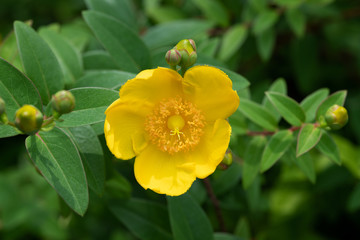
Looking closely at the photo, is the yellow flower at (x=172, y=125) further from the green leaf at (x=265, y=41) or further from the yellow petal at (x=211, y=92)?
the green leaf at (x=265, y=41)

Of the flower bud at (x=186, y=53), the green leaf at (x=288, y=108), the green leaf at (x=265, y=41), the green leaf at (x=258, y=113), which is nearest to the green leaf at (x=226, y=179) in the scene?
the green leaf at (x=258, y=113)

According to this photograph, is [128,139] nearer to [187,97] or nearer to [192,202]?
[187,97]

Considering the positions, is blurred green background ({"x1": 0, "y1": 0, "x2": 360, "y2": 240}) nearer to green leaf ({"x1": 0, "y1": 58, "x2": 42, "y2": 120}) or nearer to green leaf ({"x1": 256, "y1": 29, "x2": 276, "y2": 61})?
green leaf ({"x1": 256, "y1": 29, "x2": 276, "y2": 61})

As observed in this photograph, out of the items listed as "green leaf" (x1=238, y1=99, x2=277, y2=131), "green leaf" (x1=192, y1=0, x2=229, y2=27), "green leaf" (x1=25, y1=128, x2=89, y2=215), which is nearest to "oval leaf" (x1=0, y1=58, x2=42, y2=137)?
"green leaf" (x1=25, y1=128, x2=89, y2=215)

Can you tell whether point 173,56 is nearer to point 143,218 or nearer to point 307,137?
point 307,137

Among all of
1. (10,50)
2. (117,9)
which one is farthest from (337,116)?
(10,50)
